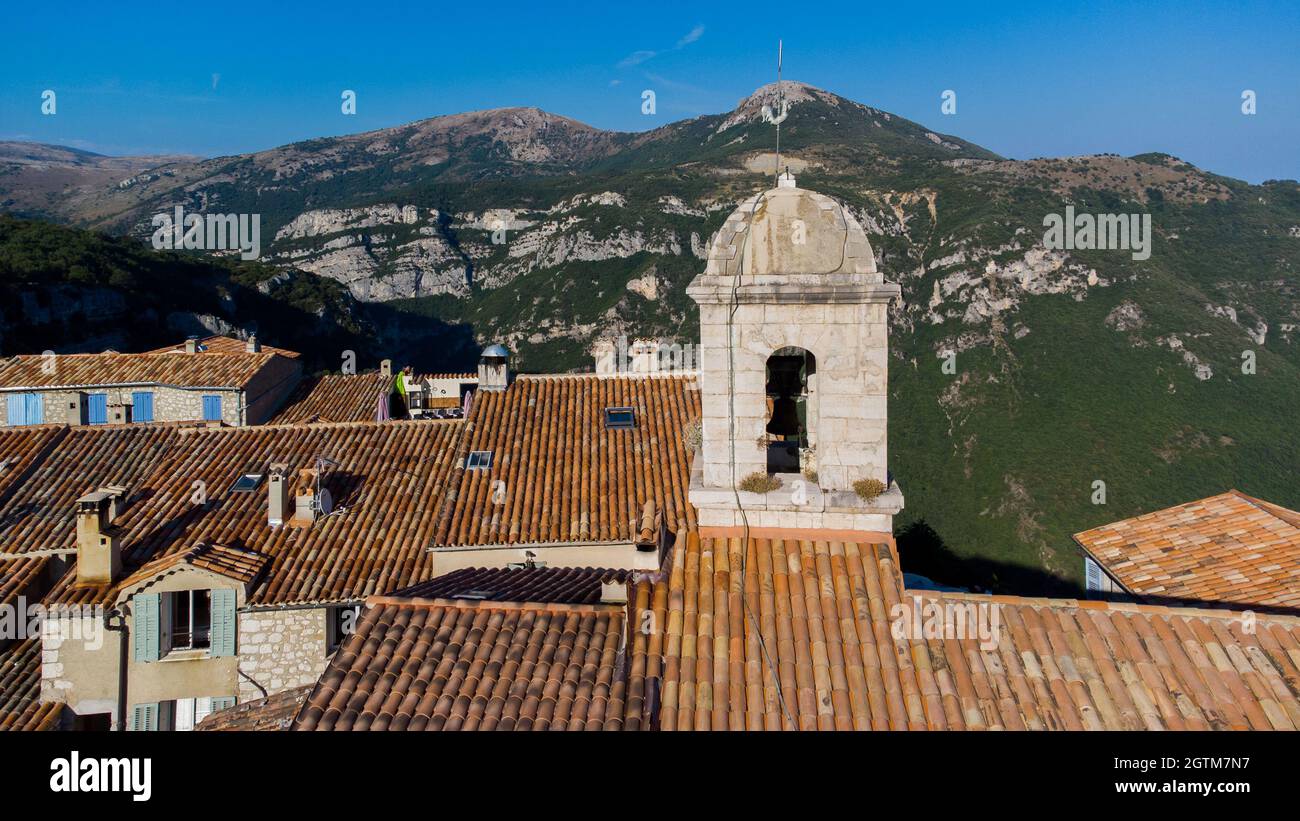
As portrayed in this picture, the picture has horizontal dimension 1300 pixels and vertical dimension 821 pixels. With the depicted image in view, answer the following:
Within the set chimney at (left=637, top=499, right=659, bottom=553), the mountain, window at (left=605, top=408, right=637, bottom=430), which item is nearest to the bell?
chimney at (left=637, top=499, right=659, bottom=553)

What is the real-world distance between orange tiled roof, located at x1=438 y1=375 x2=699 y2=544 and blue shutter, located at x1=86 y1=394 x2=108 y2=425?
18.6m

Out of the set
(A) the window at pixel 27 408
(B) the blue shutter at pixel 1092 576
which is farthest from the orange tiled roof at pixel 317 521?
(A) the window at pixel 27 408

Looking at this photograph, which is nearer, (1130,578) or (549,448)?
(1130,578)

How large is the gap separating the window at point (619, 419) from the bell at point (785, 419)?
358 inches

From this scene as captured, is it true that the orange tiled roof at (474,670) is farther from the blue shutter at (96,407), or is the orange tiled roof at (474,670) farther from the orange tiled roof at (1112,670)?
the blue shutter at (96,407)

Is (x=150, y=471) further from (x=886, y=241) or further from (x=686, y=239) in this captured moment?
(x=686, y=239)

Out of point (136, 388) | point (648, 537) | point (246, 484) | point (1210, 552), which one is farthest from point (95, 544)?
point (136, 388)

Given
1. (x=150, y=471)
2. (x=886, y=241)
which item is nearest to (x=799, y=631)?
(x=150, y=471)

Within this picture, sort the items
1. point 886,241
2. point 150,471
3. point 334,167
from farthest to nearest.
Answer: point 334,167 < point 886,241 < point 150,471

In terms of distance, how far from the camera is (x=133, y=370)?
28156 mm

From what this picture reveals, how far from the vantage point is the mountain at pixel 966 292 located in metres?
39.6

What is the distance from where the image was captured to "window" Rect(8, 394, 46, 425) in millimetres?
27000

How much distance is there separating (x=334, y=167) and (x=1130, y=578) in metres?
185

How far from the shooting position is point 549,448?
15836 mm
